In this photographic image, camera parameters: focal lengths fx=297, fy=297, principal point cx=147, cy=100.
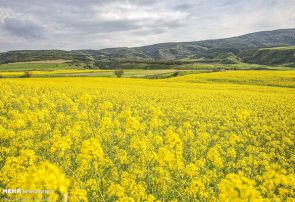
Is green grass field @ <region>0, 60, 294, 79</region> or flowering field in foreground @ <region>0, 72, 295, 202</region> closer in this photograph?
flowering field in foreground @ <region>0, 72, 295, 202</region>

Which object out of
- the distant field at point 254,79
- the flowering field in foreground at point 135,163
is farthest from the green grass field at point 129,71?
the flowering field in foreground at point 135,163

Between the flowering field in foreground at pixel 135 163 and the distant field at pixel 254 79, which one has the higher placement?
Result: the flowering field in foreground at pixel 135 163

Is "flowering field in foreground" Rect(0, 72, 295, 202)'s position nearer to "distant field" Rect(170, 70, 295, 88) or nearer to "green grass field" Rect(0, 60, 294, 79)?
"distant field" Rect(170, 70, 295, 88)

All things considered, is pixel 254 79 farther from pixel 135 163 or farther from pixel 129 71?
pixel 129 71

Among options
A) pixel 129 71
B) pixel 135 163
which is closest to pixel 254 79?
pixel 135 163

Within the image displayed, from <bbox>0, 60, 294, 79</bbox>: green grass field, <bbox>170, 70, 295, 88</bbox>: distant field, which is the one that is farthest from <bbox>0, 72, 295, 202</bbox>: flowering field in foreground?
<bbox>0, 60, 294, 79</bbox>: green grass field

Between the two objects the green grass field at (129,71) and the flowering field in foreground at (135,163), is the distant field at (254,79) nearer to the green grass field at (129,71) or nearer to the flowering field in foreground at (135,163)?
the green grass field at (129,71)

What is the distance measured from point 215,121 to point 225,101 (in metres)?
8.58

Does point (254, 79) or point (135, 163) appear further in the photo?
point (254, 79)

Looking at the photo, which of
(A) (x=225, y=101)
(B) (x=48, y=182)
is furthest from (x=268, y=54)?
(B) (x=48, y=182)

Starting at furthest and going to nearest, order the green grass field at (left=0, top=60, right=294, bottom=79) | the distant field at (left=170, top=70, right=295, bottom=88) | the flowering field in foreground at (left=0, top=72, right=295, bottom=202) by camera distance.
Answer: the green grass field at (left=0, top=60, right=294, bottom=79) → the distant field at (left=170, top=70, right=295, bottom=88) → the flowering field in foreground at (left=0, top=72, right=295, bottom=202)

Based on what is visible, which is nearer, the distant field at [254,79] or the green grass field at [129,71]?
the distant field at [254,79]

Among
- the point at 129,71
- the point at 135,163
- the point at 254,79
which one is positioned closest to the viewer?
the point at 135,163

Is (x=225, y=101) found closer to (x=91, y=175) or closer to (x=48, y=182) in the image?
(x=91, y=175)
